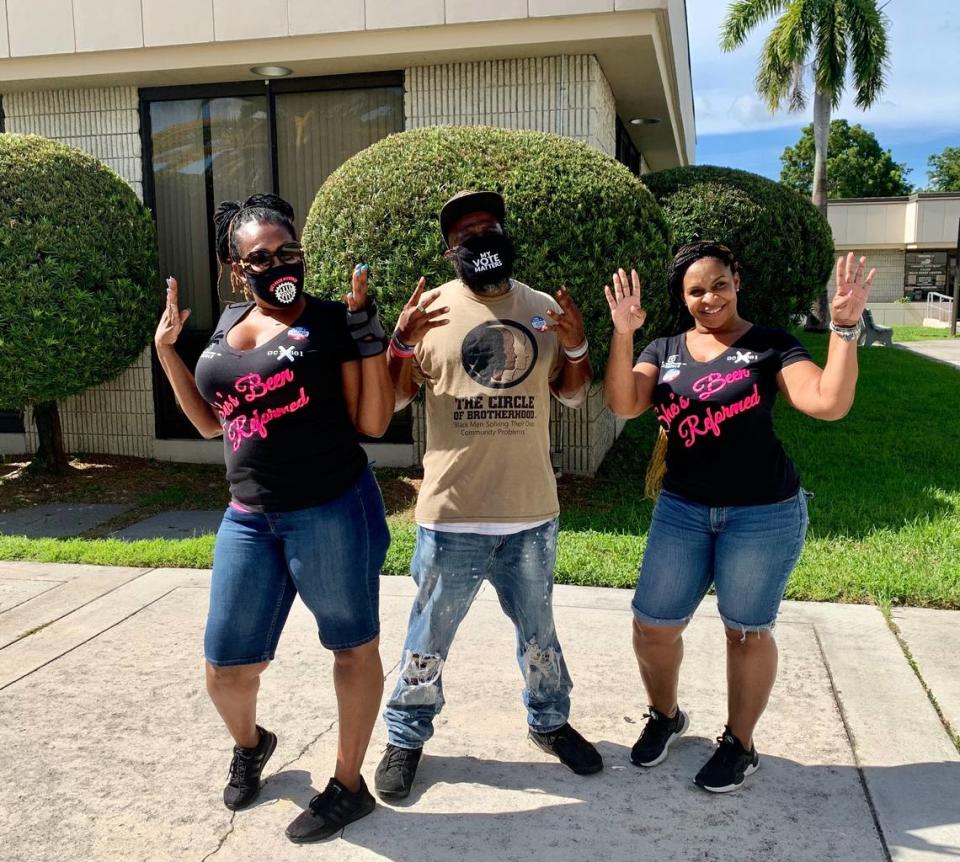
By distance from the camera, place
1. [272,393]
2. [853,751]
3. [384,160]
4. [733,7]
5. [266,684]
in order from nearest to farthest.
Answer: [272,393] → [853,751] → [266,684] → [384,160] → [733,7]

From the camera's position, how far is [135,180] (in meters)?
8.41

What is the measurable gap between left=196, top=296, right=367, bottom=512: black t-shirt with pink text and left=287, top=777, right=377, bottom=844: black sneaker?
86 centimetres

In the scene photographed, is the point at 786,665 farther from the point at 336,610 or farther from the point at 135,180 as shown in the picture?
the point at 135,180

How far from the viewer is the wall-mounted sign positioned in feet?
122

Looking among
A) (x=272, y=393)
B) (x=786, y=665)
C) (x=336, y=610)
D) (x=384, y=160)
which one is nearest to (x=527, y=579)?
(x=336, y=610)

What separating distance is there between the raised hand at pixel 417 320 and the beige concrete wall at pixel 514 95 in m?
5.24

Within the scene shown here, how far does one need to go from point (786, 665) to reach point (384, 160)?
4155 mm

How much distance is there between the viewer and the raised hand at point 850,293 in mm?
2602

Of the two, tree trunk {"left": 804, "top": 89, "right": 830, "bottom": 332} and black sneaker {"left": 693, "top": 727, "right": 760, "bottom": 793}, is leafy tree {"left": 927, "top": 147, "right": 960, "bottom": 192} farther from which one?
black sneaker {"left": 693, "top": 727, "right": 760, "bottom": 793}

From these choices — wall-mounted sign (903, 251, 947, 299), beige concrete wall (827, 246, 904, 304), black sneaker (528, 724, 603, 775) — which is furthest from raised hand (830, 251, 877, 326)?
wall-mounted sign (903, 251, 947, 299)

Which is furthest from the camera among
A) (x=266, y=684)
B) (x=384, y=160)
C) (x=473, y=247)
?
(x=384, y=160)

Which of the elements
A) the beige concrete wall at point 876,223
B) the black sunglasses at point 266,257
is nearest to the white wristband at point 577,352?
the black sunglasses at point 266,257

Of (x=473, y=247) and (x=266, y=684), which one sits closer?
(x=473, y=247)

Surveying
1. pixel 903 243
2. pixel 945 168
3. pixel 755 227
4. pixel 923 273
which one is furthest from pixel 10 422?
pixel 945 168
